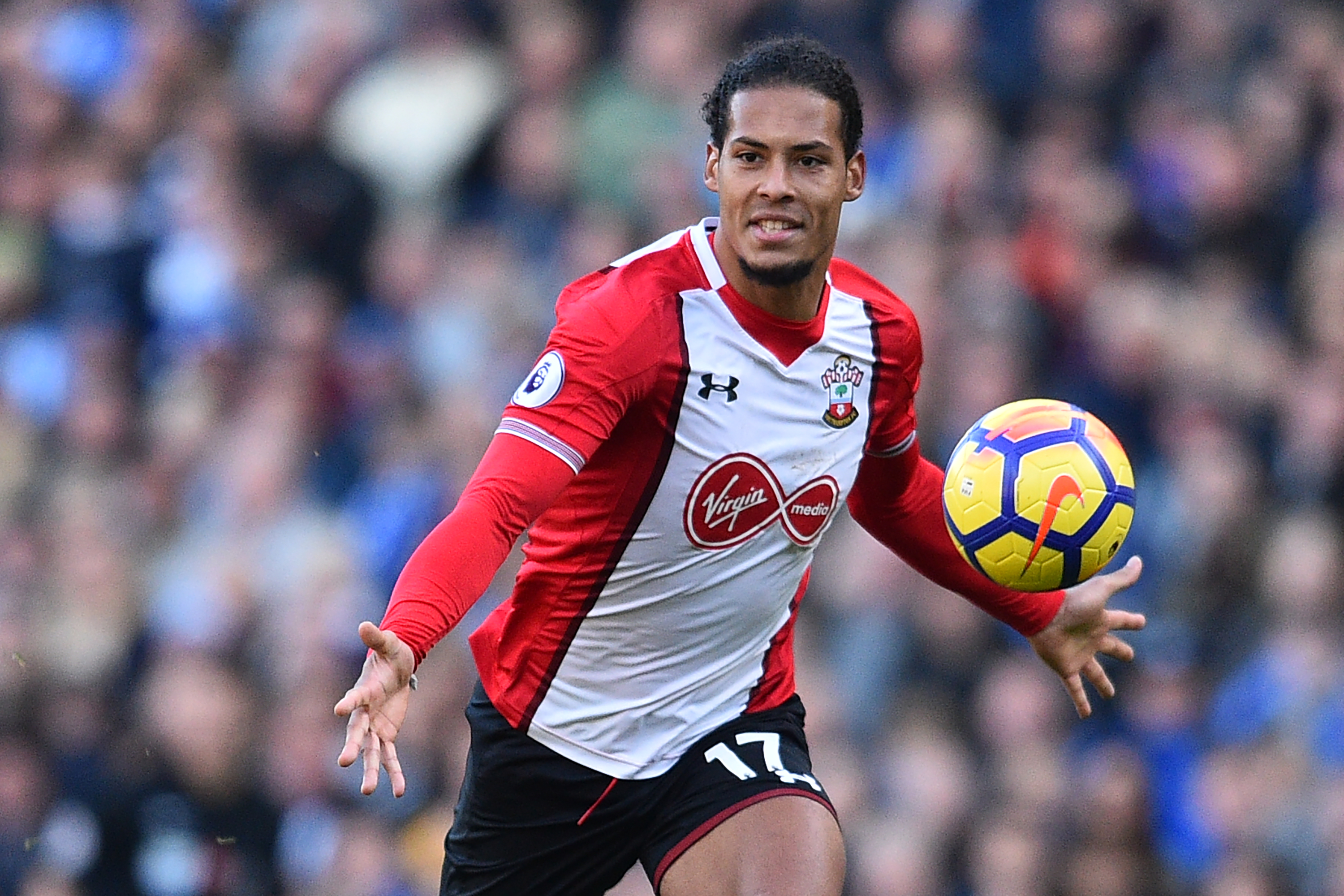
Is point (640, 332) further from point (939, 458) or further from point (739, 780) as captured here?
point (939, 458)

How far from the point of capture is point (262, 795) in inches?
332

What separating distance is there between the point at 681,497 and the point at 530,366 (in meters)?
5.18

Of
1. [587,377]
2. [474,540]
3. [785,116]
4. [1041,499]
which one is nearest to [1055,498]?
[1041,499]

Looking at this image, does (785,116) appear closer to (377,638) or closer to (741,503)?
(741,503)

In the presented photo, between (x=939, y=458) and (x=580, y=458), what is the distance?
4622 mm

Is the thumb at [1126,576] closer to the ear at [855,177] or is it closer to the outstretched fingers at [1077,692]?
the outstretched fingers at [1077,692]

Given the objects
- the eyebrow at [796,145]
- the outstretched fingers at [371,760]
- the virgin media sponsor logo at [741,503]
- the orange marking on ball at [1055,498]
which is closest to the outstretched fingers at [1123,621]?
the orange marking on ball at [1055,498]

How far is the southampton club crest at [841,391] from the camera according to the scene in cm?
521

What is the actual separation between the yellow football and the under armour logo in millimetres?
739

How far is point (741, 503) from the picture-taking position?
16.7ft

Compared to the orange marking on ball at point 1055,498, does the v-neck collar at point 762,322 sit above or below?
above

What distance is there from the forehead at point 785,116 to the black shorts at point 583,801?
5.16 feet

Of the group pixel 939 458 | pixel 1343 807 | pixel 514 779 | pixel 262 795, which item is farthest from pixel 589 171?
pixel 514 779

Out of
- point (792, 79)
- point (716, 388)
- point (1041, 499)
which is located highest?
point (792, 79)
